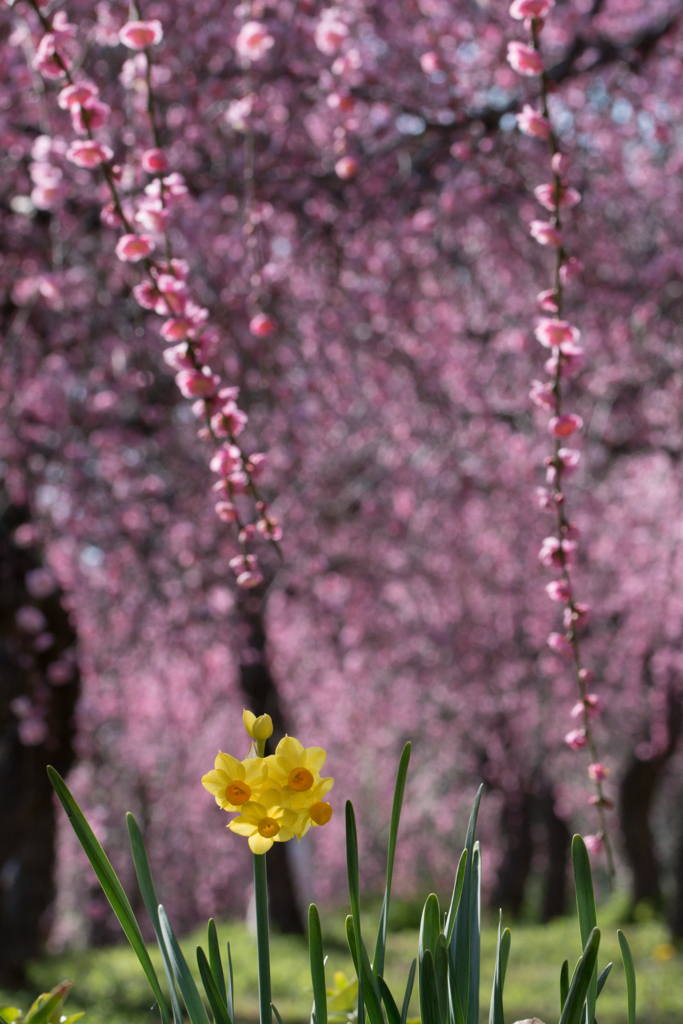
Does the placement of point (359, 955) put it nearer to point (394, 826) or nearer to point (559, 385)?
point (394, 826)

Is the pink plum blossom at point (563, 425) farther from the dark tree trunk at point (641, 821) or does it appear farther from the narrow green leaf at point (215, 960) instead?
Answer: the dark tree trunk at point (641, 821)

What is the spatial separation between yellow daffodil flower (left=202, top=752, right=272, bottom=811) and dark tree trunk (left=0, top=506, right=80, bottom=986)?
3.46m

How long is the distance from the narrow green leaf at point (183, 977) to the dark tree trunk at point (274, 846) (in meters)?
6.44

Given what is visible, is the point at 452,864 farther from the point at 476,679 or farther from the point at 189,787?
the point at 476,679

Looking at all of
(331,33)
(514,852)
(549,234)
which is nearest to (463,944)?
(549,234)

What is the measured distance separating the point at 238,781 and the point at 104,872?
0.25 m

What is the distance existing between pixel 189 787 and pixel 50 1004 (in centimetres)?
1239

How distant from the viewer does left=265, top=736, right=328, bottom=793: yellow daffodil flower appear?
1.33 meters

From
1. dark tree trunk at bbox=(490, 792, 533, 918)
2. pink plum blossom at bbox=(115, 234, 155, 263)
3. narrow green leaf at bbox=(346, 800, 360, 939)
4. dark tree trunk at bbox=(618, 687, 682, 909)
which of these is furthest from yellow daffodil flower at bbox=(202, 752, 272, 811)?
dark tree trunk at bbox=(490, 792, 533, 918)

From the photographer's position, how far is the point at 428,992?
1242mm

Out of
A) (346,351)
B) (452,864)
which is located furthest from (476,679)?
(452,864)

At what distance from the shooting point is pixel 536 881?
20.7m

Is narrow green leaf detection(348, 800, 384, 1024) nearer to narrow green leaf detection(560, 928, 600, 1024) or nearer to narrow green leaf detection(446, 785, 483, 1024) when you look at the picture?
narrow green leaf detection(446, 785, 483, 1024)

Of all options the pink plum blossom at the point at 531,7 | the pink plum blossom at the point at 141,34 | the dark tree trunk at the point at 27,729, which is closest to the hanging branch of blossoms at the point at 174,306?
the pink plum blossom at the point at 141,34
